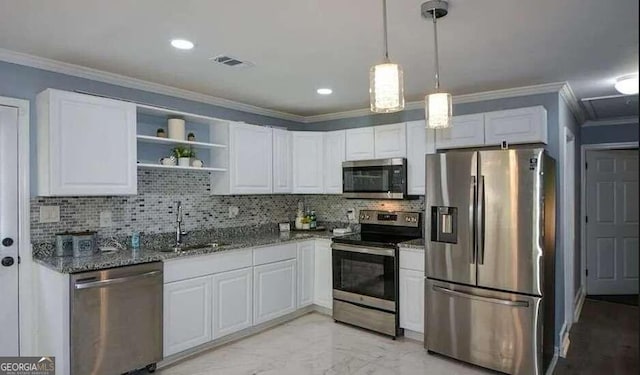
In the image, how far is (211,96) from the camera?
158 inches

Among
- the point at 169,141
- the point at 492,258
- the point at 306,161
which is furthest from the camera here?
the point at 306,161

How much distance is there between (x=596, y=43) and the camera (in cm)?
251

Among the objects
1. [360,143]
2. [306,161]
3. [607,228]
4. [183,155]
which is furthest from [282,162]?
[607,228]

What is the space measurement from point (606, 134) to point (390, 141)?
3.07 m

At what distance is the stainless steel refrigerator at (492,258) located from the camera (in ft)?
9.46

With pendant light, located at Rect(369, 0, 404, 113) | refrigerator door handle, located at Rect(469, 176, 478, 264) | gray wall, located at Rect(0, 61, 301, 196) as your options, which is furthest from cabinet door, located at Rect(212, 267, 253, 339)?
pendant light, located at Rect(369, 0, 404, 113)

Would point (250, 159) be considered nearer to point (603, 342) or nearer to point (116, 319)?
point (116, 319)

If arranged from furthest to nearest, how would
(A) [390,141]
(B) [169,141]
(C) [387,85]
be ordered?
(A) [390,141] → (B) [169,141] → (C) [387,85]

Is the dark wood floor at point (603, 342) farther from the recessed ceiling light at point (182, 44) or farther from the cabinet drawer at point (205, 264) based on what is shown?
the recessed ceiling light at point (182, 44)

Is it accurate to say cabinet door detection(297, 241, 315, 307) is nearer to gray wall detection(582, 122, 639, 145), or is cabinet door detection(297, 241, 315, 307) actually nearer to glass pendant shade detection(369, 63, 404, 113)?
glass pendant shade detection(369, 63, 404, 113)

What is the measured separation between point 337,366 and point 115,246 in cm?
207

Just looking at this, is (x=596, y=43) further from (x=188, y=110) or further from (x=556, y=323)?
(x=188, y=110)

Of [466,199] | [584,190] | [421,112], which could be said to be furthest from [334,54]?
[584,190]

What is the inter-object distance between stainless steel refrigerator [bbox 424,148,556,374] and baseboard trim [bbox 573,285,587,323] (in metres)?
1.57
